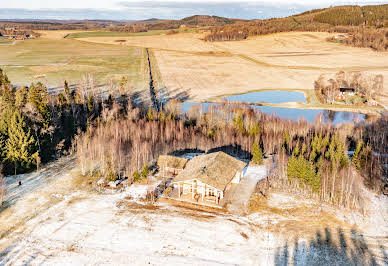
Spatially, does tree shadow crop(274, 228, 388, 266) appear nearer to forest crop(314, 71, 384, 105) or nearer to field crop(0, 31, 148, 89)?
forest crop(314, 71, 384, 105)

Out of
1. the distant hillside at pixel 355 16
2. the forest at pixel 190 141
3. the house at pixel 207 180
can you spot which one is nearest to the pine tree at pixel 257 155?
the forest at pixel 190 141

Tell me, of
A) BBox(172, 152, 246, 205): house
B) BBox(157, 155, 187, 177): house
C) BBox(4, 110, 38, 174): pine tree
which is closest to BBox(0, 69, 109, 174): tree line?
BBox(4, 110, 38, 174): pine tree

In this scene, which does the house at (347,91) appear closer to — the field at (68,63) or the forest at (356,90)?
the forest at (356,90)

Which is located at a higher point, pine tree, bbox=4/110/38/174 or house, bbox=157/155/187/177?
pine tree, bbox=4/110/38/174

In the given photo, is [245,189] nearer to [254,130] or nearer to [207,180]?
[207,180]

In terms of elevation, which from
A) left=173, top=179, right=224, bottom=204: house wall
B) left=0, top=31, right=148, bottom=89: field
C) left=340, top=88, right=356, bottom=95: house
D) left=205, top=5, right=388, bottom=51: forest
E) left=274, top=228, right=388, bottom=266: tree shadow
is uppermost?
left=205, top=5, right=388, bottom=51: forest

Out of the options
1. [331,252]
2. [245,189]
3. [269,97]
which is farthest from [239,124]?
[269,97]

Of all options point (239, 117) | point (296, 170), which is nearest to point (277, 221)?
point (296, 170)
